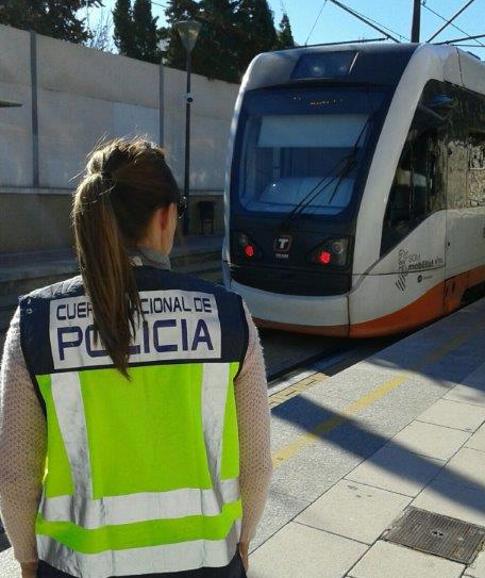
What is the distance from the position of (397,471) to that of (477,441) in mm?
809

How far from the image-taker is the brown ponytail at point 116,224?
5.07 ft

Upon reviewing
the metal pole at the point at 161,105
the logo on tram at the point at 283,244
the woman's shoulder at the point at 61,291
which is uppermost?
the metal pole at the point at 161,105

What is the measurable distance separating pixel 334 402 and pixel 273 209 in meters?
2.96

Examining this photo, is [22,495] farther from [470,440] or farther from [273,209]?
[273,209]

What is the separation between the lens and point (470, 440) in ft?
15.1

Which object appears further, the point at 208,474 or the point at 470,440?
the point at 470,440

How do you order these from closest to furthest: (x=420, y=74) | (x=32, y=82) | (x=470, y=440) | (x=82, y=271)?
(x=82, y=271), (x=470, y=440), (x=420, y=74), (x=32, y=82)

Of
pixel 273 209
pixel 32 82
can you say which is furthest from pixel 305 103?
pixel 32 82

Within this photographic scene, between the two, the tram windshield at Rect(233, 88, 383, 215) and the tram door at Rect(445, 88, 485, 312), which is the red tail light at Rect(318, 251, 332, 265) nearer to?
the tram windshield at Rect(233, 88, 383, 215)

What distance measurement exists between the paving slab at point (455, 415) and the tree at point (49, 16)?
22871 mm

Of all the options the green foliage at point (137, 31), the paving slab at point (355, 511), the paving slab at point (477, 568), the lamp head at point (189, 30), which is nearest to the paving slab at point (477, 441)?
the paving slab at point (355, 511)

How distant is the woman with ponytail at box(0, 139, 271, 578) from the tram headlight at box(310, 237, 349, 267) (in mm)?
5749

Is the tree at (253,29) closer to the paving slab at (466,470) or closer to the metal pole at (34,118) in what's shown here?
the metal pole at (34,118)

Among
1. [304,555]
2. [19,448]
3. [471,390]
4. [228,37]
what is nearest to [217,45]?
[228,37]
